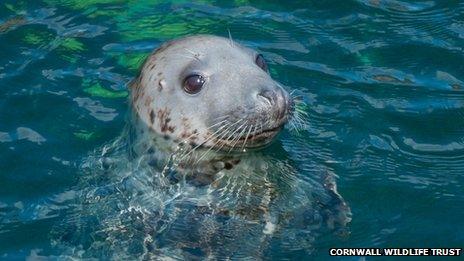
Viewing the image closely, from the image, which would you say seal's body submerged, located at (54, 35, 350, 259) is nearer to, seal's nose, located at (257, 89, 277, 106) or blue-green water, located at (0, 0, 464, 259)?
seal's nose, located at (257, 89, 277, 106)

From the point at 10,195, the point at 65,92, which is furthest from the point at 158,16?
the point at 10,195

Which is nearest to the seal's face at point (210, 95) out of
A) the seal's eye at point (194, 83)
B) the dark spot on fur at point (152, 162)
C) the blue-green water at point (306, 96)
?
the seal's eye at point (194, 83)

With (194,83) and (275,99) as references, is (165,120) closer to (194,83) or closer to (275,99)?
(194,83)

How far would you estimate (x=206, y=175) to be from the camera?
26.9 ft

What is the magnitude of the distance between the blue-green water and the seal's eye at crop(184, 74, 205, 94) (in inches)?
39.8

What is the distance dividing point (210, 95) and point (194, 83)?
0.69 feet

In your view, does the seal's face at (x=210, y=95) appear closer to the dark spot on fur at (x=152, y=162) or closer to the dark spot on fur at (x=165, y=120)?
the dark spot on fur at (x=165, y=120)

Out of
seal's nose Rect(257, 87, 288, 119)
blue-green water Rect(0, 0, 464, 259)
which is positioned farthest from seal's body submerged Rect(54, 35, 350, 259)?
blue-green water Rect(0, 0, 464, 259)

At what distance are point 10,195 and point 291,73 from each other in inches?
125

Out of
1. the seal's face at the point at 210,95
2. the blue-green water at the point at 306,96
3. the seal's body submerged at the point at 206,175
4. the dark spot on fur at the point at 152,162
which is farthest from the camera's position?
the dark spot on fur at the point at 152,162

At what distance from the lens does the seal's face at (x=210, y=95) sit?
26.1 ft

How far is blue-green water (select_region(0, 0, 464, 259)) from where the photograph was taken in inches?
324

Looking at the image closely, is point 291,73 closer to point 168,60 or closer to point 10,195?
point 168,60

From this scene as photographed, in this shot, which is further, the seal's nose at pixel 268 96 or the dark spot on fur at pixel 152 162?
the dark spot on fur at pixel 152 162
